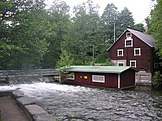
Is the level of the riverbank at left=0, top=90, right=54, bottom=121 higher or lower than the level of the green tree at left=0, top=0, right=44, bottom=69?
lower

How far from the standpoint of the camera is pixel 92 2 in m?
50.6

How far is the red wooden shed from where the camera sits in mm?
23672

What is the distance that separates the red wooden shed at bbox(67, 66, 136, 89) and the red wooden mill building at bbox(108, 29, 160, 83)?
18.8 feet

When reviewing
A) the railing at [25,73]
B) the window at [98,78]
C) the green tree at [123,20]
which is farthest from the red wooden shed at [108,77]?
the green tree at [123,20]

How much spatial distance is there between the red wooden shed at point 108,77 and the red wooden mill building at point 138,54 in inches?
226

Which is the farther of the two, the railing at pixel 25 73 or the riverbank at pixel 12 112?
the railing at pixel 25 73

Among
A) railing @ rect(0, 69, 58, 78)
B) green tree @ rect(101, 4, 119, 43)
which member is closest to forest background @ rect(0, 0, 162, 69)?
green tree @ rect(101, 4, 119, 43)

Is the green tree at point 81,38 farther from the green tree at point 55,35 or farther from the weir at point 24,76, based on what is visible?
the weir at point 24,76

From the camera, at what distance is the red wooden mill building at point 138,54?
99.3 feet

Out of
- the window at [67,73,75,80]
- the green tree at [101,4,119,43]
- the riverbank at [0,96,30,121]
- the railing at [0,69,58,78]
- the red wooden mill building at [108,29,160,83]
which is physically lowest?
the riverbank at [0,96,30,121]

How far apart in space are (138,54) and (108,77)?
9562 millimetres

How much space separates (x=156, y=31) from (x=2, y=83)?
68.5ft

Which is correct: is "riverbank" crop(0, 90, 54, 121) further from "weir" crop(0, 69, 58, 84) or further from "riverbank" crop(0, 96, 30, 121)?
"weir" crop(0, 69, 58, 84)

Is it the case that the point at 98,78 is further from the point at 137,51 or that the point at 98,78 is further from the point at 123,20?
the point at 123,20
